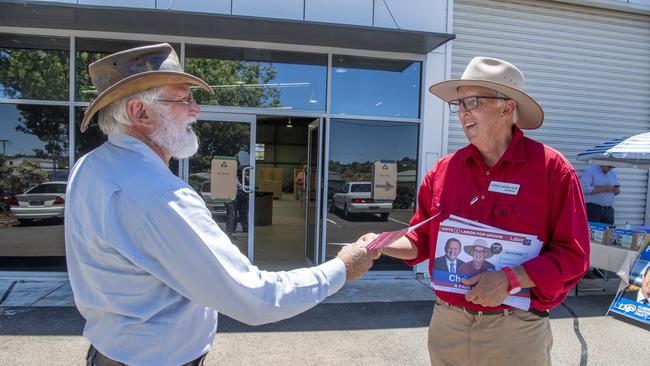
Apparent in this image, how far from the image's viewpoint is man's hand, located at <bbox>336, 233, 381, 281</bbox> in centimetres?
173

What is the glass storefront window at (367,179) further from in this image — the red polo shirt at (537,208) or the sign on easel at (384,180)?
the red polo shirt at (537,208)

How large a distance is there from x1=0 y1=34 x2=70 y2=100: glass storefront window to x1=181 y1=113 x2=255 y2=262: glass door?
2126 mm

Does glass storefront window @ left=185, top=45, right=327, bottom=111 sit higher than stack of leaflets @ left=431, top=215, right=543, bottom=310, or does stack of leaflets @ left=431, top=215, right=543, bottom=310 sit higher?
glass storefront window @ left=185, top=45, right=327, bottom=111

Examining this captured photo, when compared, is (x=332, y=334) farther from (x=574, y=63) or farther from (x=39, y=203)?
(x=574, y=63)

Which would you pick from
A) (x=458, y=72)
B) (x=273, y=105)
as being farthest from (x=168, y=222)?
(x=458, y=72)

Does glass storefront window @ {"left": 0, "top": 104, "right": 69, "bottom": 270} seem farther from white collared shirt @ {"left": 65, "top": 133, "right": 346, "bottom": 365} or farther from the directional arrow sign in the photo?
white collared shirt @ {"left": 65, "top": 133, "right": 346, "bottom": 365}

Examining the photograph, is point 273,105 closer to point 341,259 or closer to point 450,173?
point 450,173

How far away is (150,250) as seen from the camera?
4.35ft

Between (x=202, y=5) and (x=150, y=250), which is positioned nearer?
(x=150, y=250)

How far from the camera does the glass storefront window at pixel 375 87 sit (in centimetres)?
695

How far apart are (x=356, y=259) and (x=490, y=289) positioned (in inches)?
22.8

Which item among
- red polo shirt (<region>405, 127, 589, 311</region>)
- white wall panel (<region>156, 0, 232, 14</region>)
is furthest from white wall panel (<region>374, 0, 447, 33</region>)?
red polo shirt (<region>405, 127, 589, 311</region>)

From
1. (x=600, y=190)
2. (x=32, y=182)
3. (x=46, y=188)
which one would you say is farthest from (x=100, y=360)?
(x=600, y=190)

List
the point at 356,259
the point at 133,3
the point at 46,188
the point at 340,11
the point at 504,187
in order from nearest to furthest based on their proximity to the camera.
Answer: the point at 356,259 → the point at 504,187 → the point at 133,3 → the point at 46,188 → the point at 340,11
